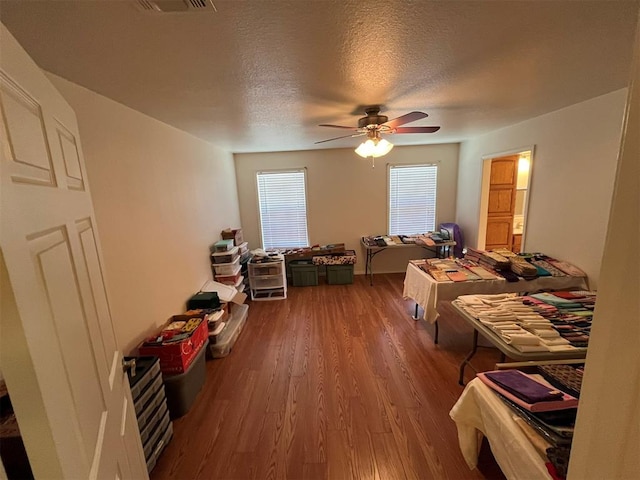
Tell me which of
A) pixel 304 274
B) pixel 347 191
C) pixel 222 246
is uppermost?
pixel 347 191

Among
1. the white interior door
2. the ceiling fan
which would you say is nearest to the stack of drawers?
the white interior door

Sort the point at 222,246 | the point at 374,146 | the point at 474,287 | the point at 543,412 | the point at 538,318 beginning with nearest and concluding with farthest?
the point at 543,412
the point at 538,318
the point at 374,146
the point at 474,287
the point at 222,246

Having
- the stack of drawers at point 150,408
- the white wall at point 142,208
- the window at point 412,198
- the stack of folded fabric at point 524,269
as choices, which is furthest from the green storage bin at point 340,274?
the stack of drawers at point 150,408

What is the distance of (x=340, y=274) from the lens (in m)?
4.69

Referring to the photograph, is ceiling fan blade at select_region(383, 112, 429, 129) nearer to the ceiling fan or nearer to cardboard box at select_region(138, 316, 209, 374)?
the ceiling fan

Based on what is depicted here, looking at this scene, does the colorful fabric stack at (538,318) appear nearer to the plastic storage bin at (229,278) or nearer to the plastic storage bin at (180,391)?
the plastic storage bin at (180,391)

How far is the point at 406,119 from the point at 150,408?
9.09 ft

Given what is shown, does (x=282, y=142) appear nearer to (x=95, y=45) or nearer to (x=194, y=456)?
(x=95, y=45)

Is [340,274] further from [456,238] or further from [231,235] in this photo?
[456,238]

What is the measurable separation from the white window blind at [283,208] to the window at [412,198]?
1702 mm

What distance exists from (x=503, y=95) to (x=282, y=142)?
261 centimetres

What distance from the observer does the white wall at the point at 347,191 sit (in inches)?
188

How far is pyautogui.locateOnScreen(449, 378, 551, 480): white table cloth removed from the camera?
3.62 ft

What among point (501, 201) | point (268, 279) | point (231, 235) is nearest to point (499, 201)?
point (501, 201)
